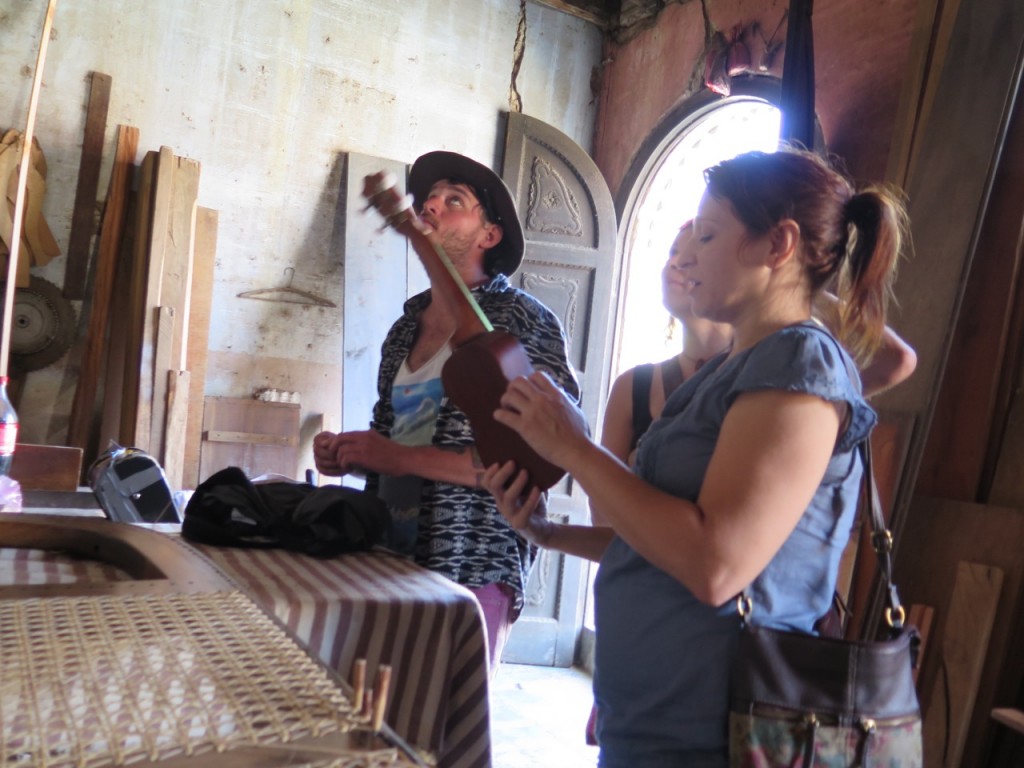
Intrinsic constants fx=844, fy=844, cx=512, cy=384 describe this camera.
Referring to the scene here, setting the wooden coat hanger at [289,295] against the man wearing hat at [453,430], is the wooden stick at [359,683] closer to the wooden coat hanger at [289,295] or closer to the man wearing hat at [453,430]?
the man wearing hat at [453,430]

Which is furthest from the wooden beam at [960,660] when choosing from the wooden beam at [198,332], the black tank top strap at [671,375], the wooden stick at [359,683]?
the wooden beam at [198,332]

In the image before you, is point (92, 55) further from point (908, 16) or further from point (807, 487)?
point (807, 487)

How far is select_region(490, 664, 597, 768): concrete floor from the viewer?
121 inches

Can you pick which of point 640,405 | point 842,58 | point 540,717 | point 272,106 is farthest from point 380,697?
point 272,106

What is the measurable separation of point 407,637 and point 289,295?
3.03m

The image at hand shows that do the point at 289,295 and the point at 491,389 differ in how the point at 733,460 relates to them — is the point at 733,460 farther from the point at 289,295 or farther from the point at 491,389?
the point at 289,295

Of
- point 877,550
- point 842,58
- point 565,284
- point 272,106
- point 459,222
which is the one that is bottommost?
point 877,550

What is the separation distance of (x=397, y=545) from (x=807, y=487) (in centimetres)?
102

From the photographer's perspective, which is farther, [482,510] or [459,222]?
[459,222]

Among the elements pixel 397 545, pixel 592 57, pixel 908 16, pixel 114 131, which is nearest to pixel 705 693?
pixel 397 545

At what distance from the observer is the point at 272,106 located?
3.86m

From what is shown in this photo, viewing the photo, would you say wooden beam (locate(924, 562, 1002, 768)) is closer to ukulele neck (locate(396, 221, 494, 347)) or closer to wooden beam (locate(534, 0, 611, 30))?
ukulele neck (locate(396, 221, 494, 347))

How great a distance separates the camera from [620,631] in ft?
3.34

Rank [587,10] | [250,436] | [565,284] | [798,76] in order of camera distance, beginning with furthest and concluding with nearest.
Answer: [587,10], [565,284], [250,436], [798,76]
